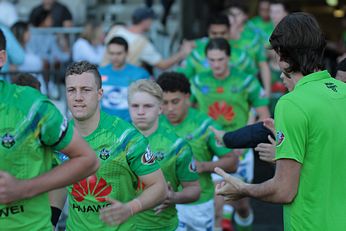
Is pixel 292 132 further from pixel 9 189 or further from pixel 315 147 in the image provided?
pixel 9 189

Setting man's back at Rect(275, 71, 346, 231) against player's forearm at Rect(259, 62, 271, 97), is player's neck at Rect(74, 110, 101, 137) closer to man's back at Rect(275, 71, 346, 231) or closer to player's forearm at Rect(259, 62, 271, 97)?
man's back at Rect(275, 71, 346, 231)

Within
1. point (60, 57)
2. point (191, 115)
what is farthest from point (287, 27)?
point (60, 57)

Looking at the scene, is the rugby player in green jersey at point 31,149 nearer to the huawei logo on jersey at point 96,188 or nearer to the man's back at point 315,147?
the man's back at point 315,147

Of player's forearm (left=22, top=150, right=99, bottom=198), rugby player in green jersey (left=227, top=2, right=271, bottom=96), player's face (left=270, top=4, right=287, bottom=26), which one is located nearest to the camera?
player's forearm (left=22, top=150, right=99, bottom=198)

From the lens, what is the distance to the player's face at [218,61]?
9.45 meters

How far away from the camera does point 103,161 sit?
5.45m

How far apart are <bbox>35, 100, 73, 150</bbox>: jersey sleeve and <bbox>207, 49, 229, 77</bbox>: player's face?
5.36 metres

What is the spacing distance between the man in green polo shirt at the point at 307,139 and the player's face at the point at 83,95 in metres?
1.49

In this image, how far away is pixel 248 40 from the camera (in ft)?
38.5

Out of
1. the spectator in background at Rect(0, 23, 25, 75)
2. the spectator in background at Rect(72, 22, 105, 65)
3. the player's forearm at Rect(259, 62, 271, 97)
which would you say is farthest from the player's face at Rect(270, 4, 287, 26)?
the spectator in background at Rect(0, 23, 25, 75)

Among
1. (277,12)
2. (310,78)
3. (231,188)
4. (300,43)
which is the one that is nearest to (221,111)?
(277,12)

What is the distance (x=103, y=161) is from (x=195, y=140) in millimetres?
2437

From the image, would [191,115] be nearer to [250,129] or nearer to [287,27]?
[250,129]

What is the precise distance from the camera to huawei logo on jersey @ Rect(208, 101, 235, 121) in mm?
9672
